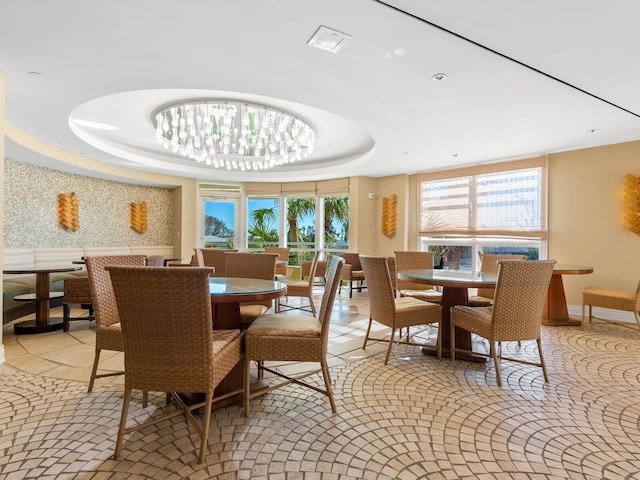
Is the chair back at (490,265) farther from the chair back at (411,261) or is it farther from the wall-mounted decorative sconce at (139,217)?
the wall-mounted decorative sconce at (139,217)

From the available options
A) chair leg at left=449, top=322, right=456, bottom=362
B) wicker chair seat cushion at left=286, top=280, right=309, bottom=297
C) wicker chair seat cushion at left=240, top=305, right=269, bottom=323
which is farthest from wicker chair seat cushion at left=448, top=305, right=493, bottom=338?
wicker chair seat cushion at left=286, top=280, right=309, bottom=297

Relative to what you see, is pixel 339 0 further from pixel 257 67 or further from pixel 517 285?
pixel 517 285

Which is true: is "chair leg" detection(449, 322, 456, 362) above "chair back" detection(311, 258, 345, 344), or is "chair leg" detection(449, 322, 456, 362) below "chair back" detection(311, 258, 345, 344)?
below

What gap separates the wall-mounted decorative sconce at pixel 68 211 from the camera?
6.07 meters

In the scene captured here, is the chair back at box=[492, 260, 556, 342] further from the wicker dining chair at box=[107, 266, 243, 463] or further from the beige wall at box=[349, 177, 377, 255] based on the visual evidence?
the beige wall at box=[349, 177, 377, 255]

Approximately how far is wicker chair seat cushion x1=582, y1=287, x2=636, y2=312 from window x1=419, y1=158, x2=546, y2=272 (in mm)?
1360

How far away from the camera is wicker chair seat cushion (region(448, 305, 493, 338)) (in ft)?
8.52

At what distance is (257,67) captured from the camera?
8.89ft

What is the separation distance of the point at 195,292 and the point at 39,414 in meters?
1.46

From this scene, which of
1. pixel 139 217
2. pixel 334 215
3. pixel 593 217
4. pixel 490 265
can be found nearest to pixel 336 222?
pixel 334 215

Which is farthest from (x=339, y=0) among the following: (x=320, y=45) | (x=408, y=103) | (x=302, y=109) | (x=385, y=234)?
(x=385, y=234)

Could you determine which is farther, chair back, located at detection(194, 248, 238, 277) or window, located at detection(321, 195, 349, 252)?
window, located at detection(321, 195, 349, 252)

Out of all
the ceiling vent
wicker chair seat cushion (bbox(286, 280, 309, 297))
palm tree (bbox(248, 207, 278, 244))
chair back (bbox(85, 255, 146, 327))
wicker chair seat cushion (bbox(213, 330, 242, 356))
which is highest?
the ceiling vent

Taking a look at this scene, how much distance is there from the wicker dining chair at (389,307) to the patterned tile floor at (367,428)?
14.5 inches
